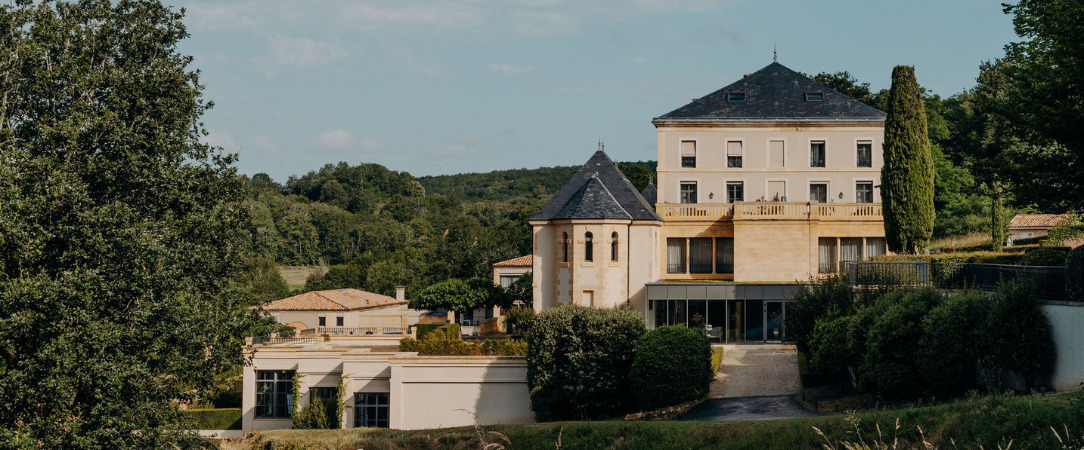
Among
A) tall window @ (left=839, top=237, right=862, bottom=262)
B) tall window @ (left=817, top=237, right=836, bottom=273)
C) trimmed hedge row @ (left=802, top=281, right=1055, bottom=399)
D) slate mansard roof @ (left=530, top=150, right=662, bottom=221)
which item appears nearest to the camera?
trimmed hedge row @ (left=802, top=281, right=1055, bottom=399)

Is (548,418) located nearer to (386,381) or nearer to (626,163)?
(386,381)

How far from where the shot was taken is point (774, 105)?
163ft

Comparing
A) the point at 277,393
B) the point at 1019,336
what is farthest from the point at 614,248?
the point at 1019,336

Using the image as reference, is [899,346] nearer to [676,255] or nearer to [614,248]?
[614,248]

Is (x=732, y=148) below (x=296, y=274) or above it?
above

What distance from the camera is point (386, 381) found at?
38.1 m

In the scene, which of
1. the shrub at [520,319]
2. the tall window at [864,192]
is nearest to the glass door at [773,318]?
the tall window at [864,192]

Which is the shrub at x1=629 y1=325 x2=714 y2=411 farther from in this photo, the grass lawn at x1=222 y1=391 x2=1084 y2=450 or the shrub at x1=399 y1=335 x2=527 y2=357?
the shrub at x1=399 y1=335 x2=527 y2=357

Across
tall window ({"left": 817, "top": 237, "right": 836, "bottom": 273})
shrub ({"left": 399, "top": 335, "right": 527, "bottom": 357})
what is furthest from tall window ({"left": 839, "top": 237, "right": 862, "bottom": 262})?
shrub ({"left": 399, "top": 335, "right": 527, "bottom": 357})

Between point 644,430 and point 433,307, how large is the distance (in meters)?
41.0

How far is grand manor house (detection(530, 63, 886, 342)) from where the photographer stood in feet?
145

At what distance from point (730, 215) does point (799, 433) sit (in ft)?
89.8

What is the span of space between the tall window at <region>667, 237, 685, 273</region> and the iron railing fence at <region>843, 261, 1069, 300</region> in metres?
14.4

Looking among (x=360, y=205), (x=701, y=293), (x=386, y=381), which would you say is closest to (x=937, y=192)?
(x=701, y=293)
